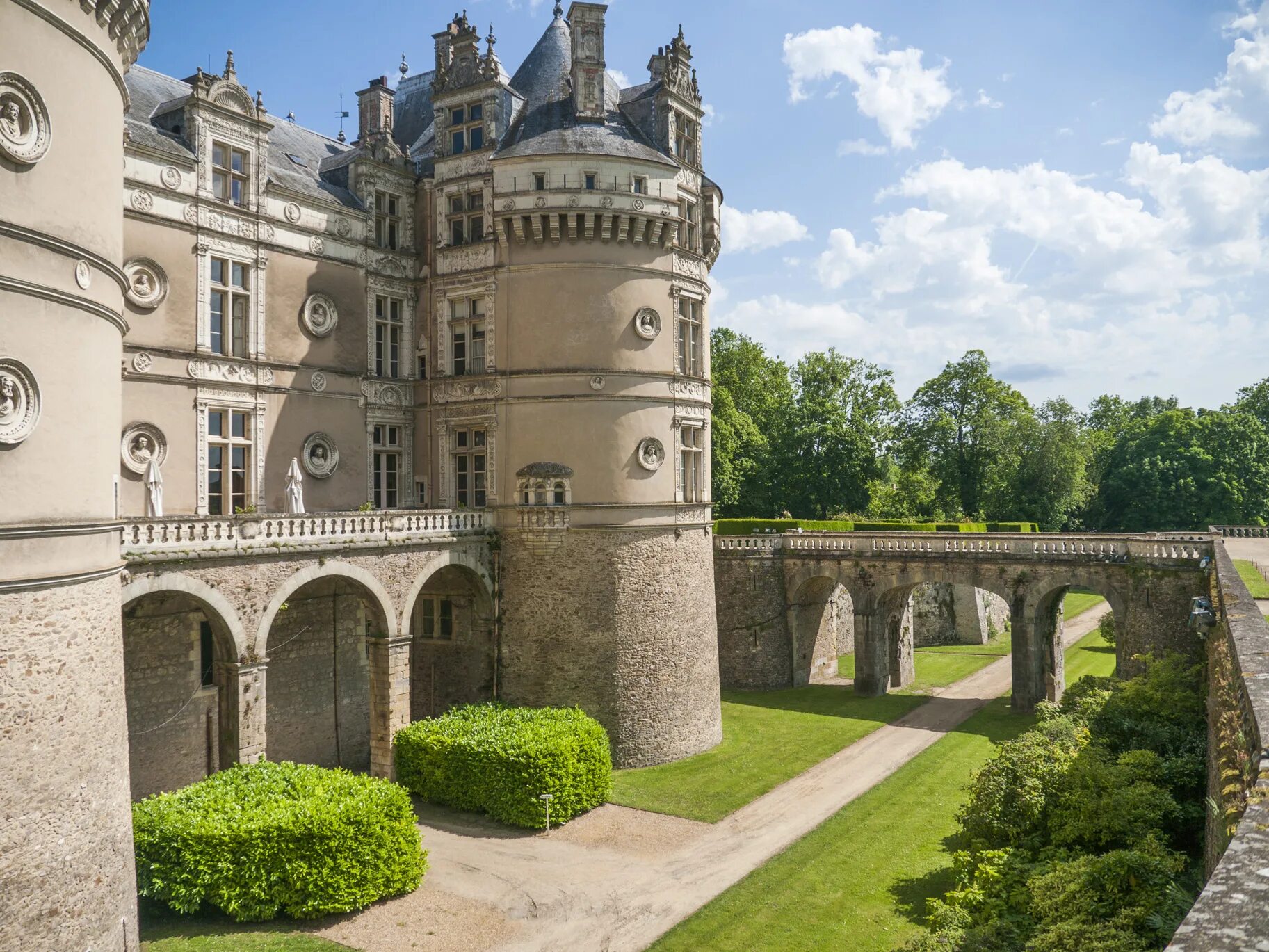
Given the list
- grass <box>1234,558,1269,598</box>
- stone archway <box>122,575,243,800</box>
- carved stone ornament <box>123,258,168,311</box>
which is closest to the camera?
grass <box>1234,558,1269,598</box>

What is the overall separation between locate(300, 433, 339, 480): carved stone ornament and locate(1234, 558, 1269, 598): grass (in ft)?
82.3

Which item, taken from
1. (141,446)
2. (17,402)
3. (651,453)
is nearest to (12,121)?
(17,402)

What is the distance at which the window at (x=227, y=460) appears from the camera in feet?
87.4

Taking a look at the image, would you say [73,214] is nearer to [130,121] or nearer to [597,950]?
[130,121]

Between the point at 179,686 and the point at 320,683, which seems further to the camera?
the point at 320,683

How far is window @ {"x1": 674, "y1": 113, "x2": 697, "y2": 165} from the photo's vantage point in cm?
3188

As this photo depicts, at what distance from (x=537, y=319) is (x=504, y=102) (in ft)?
25.3

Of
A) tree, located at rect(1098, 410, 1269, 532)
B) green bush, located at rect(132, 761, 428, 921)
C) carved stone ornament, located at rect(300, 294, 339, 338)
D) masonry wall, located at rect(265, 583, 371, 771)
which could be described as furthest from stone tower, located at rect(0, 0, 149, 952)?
tree, located at rect(1098, 410, 1269, 532)

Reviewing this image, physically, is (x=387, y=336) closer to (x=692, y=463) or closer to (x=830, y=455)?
(x=692, y=463)

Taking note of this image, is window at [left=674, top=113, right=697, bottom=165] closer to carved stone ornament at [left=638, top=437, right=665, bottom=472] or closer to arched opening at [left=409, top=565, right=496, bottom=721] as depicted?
carved stone ornament at [left=638, top=437, right=665, bottom=472]

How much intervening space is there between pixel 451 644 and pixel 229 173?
16.3m

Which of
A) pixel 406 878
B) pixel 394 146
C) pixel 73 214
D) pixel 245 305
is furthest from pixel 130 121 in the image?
pixel 406 878

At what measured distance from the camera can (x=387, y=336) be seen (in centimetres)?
3178

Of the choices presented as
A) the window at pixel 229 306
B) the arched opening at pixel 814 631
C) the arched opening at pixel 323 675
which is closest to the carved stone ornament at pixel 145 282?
the window at pixel 229 306
